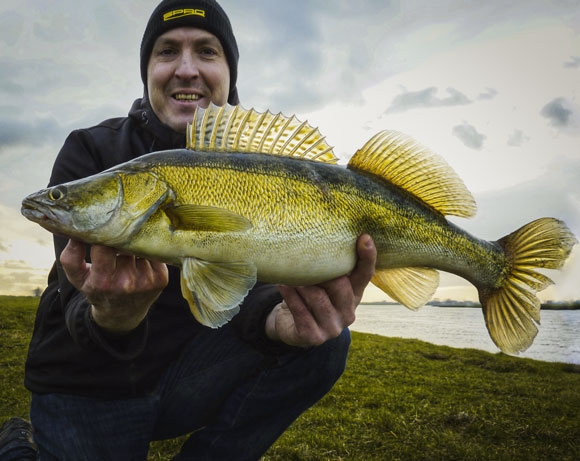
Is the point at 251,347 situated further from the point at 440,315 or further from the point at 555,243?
the point at 440,315

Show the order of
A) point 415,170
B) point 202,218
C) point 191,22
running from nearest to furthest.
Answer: point 202,218 → point 415,170 → point 191,22

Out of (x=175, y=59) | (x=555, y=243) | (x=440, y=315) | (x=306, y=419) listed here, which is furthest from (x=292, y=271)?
(x=440, y=315)

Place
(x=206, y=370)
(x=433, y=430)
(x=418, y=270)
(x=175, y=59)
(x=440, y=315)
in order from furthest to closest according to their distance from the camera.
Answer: (x=440, y=315), (x=433, y=430), (x=175, y=59), (x=206, y=370), (x=418, y=270)

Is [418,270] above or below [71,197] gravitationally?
below

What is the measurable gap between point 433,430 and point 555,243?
4675 millimetres

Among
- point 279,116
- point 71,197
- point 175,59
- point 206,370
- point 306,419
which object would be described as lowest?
point 306,419

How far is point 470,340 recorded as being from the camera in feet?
196

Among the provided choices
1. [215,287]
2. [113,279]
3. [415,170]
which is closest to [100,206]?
[113,279]

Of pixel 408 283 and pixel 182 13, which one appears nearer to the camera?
pixel 408 283

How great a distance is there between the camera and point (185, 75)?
4.08 m

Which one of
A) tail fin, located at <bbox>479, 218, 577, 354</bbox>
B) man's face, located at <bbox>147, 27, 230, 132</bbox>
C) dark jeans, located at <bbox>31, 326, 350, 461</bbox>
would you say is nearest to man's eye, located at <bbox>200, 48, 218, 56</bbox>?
man's face, located at <bbox>147, 27, 230, 132</bbox>

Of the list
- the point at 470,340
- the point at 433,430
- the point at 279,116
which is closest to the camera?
the point at 279,116

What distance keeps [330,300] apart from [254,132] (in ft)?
3.65

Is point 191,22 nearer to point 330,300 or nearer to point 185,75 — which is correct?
point 185,75
